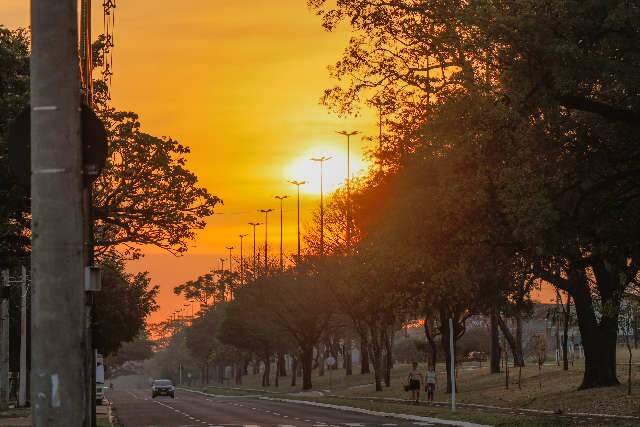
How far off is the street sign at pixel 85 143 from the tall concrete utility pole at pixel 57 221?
1.70 feet

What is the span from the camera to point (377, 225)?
30.0 meters

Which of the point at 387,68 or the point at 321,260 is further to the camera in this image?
the point at 321,260

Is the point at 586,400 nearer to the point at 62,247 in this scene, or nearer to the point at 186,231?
the point at 186,231

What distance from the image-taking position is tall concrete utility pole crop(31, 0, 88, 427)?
18.3 feet

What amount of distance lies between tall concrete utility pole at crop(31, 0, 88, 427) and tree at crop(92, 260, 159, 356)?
61.3m

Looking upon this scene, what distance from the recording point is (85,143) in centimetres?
648

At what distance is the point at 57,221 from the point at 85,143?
0.90 meters

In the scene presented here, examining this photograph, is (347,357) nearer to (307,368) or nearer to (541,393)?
(307,368)

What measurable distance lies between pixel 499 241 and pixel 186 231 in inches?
412

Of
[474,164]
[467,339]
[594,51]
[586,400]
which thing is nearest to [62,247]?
[594,51]

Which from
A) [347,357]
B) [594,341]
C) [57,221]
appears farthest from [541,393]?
[347,357]

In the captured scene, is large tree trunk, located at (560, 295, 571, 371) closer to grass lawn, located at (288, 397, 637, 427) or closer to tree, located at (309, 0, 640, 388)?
grass lawn, located at (288, 397, 637, 427)

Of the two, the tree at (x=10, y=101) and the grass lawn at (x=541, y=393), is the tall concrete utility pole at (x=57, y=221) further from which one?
the grass lawn at (x=541, y=393)

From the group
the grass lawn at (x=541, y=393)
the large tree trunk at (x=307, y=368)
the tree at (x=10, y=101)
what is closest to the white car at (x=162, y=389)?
the large tree trunk at (x=307, y=368)
